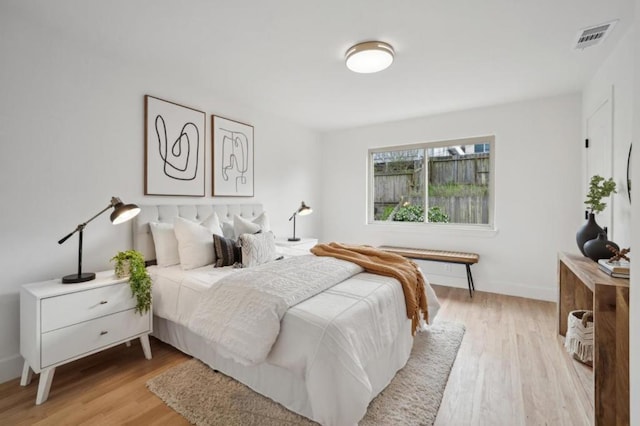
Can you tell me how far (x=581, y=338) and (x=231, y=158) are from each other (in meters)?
3.67

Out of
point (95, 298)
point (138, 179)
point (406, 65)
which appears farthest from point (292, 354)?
point (406, 65)

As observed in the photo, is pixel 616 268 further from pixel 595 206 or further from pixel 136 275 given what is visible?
pixel 136 275

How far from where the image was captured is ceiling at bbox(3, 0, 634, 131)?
1922mm

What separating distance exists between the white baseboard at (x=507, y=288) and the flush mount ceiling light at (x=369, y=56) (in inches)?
119

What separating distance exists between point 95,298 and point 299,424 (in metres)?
1.55

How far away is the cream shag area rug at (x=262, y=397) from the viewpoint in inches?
66.1

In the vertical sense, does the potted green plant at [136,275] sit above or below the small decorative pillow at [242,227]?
below

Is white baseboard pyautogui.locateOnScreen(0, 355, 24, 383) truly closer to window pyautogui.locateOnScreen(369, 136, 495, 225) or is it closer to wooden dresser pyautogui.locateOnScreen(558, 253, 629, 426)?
wooden dresser pyautogui.locateOnScreen(558, 253, 629, 426)

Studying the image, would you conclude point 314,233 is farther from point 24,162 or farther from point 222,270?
point 24,162

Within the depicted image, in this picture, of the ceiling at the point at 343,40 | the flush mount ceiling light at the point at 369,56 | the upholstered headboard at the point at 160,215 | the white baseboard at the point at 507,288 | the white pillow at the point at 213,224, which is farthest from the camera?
the white baseboard at the point at 507,288

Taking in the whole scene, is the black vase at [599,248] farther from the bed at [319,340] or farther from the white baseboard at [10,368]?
the white baseboard at [10,368]

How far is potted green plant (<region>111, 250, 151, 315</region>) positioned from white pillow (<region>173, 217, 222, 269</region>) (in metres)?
0.35

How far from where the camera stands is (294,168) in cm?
466

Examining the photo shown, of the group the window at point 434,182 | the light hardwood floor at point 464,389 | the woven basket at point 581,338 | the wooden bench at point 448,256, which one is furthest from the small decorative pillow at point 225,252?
the window at point 434,182
